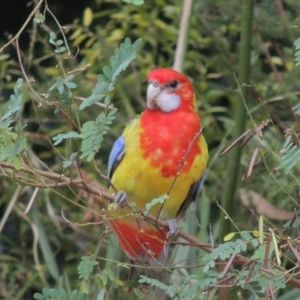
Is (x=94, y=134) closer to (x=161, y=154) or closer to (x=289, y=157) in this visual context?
(x=289, y=157)

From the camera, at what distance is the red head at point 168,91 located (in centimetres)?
166

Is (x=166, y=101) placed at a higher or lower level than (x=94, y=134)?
lower

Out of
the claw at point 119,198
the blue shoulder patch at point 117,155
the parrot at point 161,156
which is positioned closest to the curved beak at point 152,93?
the parrot at point 161,156

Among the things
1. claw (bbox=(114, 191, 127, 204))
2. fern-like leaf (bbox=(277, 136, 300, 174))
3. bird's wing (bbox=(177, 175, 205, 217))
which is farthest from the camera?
bird's wing (bbox=(177, 175, 205, 217))

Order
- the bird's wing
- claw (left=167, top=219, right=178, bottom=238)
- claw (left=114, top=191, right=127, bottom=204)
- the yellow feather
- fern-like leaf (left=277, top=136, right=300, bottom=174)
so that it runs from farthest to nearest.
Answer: the bird's wing → the yellow feather → claw (left=167, top=219, right=178, bottom=238) → claw (left=114, top=191, right=127, bottom=204) → fern-like leaf (left=277, top=136, right=300, bottom=174)

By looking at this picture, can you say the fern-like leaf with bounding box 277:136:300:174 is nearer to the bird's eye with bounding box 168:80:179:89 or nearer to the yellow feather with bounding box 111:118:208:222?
the yellow feather with bounding box 111:118:208:222

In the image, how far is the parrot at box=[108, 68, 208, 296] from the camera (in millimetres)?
1571

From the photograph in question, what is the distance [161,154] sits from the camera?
5.17 ft

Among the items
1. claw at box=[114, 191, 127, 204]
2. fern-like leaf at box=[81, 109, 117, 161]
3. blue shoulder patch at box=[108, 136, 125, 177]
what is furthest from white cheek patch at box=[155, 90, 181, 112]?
fern-like leaf at box=[81, 109, 117, 161]

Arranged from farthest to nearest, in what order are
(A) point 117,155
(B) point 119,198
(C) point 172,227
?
(A) point 117,155
(C) point 172,227
(B) point 119,198

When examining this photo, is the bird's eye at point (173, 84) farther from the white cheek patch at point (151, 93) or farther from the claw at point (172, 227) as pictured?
the claw at point (172, 227)

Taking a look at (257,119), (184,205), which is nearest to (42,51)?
(257,119)

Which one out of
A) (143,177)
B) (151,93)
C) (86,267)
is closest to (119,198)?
(86,267)

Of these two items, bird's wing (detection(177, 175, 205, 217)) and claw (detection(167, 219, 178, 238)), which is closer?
claw (detection(167, 219, 178, 238))
